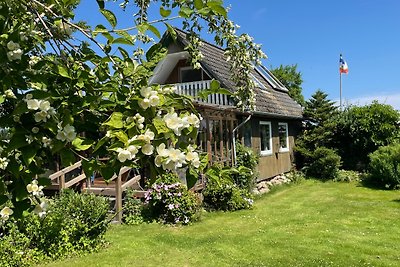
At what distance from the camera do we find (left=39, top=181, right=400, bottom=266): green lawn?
5586 millimetres

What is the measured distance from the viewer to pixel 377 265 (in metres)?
5.28

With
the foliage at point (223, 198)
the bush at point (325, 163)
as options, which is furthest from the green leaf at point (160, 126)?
the bush at point (325, 163)

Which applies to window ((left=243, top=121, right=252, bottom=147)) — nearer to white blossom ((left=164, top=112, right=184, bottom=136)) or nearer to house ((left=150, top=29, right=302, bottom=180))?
house ((left=150, top=29, right=302, bottom=180))

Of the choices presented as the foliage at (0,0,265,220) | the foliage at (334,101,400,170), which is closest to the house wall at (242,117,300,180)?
the foliage at (334,101,400,170)

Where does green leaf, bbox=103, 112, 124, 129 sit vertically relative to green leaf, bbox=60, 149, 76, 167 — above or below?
above

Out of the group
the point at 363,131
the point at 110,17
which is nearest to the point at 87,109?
the point at 110,17

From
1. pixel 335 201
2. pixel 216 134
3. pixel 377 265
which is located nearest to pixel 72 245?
pixel 377 265

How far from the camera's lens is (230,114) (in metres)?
A: 11.7

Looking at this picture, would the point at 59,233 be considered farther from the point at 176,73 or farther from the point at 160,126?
the point at 176,73

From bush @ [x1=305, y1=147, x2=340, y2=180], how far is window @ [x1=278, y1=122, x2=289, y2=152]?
1.18 m

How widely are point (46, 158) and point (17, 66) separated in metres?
0.40

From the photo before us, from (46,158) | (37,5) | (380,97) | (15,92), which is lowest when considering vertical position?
(46,158)

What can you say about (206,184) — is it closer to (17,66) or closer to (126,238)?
(126,238)

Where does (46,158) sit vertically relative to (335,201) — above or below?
above
